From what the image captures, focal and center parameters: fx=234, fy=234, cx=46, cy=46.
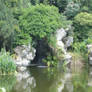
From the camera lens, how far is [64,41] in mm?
26406

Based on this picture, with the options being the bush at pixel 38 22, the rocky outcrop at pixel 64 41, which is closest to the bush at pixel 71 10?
the rocky outcrop at pixel 64 41

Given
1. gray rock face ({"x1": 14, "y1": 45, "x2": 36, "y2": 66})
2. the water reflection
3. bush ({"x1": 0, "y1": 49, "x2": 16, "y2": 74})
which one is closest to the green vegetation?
gray rock face ({"x1": 14, "y1": 45, "x2": 36, "y2": 66})

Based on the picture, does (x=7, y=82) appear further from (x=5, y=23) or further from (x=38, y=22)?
(x=38, y=22)

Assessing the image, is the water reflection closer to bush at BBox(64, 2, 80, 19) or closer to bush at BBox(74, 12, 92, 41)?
bush at BBox(74, 12, 92, 41)

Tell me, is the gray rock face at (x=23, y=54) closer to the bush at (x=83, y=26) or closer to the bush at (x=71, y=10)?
the bush at (x=83, y=26)

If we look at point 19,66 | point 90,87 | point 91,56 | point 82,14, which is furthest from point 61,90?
point 82,14

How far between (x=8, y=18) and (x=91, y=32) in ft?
38.0

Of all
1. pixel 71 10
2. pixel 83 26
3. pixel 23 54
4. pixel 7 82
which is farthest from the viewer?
pixel 71 10

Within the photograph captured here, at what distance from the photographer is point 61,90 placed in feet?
42.4

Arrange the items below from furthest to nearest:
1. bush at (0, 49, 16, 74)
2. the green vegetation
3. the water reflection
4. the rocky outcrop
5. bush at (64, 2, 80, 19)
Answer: bush at (64, 2, 80, 19) → the rocky outcrop → the green vegetation → bush at (0, 49, 16, 74) → the water reflection

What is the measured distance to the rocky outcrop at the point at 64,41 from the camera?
2414cm

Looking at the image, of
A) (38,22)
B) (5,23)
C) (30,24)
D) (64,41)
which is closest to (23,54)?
(30,24)

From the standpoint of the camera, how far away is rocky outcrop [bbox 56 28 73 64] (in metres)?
24.1

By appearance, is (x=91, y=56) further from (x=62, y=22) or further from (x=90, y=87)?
(x=90, y=87)
